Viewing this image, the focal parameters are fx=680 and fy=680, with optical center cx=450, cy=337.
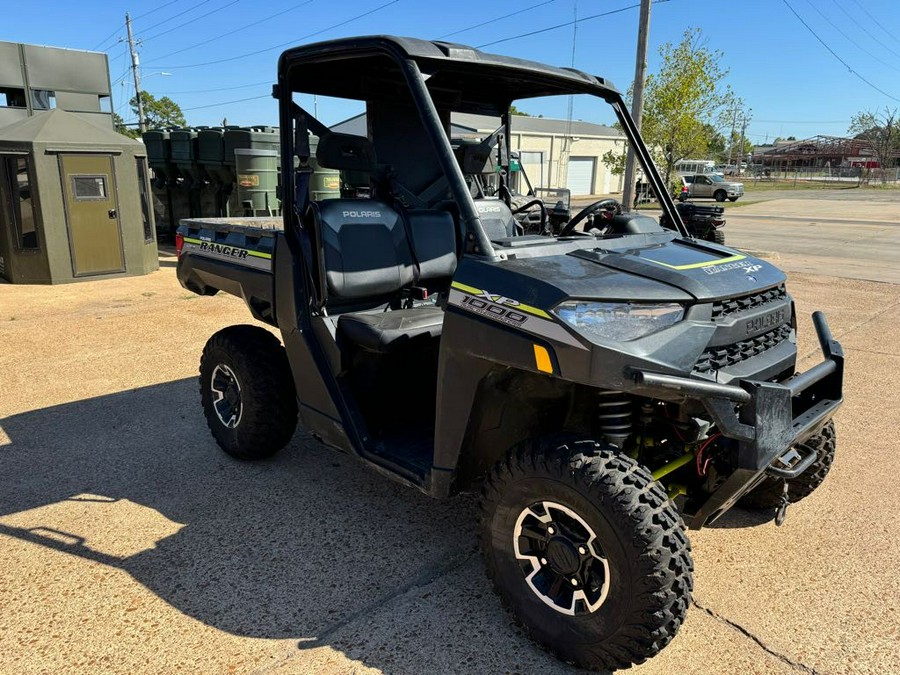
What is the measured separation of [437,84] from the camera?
11.7 ft

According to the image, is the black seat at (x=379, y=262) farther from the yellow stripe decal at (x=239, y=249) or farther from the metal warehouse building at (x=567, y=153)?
the metal warehouse building at (x=567, y=153)

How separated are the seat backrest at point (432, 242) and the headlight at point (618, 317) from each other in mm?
1536

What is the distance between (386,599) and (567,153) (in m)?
36.2

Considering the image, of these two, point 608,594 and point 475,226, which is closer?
point 608,594

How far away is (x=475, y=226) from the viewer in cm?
252

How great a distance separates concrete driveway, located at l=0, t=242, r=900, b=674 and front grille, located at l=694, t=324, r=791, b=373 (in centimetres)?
106

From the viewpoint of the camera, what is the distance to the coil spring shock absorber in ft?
7.95

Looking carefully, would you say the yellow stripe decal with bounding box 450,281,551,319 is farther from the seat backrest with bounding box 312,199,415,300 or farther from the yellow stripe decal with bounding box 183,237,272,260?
the yellow stripe decal with bounding box 183,237,272,260

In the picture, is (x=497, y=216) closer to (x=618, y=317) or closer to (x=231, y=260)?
(x=231, y=260)

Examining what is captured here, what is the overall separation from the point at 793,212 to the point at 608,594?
27928 millimetres

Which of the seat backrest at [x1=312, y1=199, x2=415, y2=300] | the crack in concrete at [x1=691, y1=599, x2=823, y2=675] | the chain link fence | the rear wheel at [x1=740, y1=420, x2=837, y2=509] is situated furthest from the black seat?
the chain link fence

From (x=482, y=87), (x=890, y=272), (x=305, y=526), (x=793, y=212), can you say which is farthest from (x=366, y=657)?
(x=793, y=212)

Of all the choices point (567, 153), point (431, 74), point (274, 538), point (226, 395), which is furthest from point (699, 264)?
point (567, 153)

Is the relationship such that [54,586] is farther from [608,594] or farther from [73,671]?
[608,594]
